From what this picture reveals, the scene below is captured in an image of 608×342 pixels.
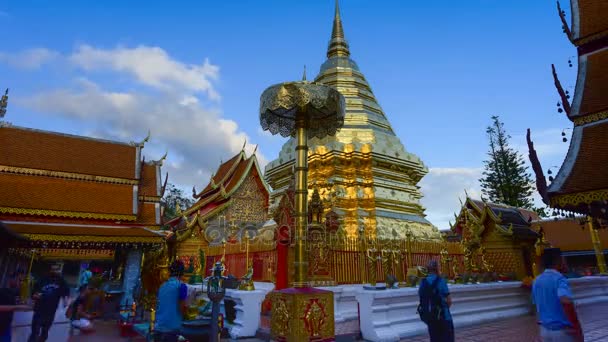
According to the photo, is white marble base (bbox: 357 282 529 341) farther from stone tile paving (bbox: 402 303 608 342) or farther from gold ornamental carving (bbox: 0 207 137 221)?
gold ornamental carving (bbox: 0 207 137 221)

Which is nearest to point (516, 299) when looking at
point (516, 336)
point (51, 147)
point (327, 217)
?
→ point (516, 336)

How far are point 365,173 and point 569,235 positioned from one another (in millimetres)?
15603

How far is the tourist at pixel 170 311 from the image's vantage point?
11.8 feet

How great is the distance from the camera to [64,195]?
536 inches

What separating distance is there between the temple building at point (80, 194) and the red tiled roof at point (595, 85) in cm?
1282

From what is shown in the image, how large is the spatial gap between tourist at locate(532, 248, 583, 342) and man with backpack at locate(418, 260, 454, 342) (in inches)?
37.5

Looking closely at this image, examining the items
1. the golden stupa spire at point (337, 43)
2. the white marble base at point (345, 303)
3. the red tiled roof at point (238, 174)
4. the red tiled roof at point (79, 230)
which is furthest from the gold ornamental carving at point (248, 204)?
the white marble base at point (345, 303)

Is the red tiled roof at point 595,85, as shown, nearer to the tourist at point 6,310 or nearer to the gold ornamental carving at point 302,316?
the gold ornamental carving at point 302,316

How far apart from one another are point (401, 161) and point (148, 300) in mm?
9118

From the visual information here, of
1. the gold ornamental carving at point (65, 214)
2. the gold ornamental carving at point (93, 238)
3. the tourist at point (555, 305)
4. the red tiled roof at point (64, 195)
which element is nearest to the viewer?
the tourist at point (555, 305)

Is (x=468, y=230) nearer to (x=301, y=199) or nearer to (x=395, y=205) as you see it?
(x=395, y=205)

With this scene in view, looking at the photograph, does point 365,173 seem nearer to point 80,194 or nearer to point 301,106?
point 301,106

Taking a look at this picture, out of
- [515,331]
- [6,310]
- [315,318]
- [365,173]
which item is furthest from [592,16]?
[6,310]

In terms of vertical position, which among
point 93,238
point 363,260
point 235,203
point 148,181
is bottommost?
point 363,260
